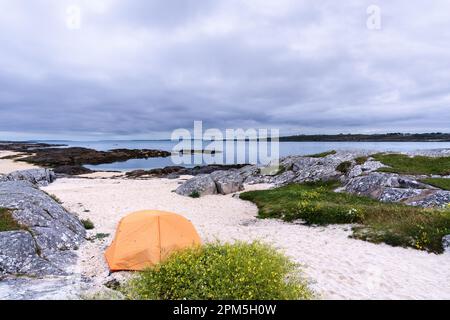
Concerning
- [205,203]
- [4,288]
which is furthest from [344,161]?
[4,288]

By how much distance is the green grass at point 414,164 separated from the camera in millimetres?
25281

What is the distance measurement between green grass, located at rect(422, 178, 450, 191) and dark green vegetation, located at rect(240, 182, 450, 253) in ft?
14.9

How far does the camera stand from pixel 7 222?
11.6 metres

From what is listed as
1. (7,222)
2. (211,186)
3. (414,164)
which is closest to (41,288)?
(7,222)

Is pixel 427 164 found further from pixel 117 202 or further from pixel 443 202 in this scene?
pixel 117 202

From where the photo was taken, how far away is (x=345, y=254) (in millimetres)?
12266

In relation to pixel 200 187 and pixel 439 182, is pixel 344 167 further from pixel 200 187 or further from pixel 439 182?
pixel 200 187

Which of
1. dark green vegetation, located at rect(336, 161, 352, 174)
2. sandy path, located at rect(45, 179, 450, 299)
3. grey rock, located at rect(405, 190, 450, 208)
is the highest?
dark green vegetation, located at rect(336, 161, 352, 174)

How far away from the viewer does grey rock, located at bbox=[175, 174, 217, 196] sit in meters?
27.8

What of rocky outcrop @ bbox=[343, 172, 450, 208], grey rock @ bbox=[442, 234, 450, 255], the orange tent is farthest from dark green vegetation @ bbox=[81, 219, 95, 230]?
rocky outcrop @ bbox=[343, 172, 450, 208]

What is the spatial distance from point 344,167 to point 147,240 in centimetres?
2291

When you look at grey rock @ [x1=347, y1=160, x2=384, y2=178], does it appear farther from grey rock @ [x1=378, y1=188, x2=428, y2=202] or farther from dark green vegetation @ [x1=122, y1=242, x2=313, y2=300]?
dark green vegetation @ [x1=122, y1=242, x2=313, y2=300]

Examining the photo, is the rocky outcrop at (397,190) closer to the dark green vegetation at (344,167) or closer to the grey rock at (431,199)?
the grey rock at (431,199)
